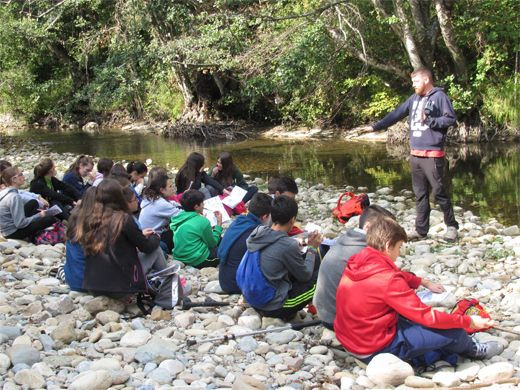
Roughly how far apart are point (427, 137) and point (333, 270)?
3.07 m

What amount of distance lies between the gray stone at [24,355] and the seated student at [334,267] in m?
1.84

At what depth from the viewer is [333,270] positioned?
3967 mm

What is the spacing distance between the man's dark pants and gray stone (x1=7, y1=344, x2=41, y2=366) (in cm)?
446

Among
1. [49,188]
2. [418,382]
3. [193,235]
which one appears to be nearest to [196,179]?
[49,188]

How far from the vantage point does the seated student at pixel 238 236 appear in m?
4.85

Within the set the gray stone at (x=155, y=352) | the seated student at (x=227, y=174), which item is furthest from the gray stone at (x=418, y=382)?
the seated student at (x=227, y=174)

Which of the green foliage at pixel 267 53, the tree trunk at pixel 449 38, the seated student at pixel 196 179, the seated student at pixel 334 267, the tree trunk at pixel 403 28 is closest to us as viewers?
the seated student at pixel 334 267

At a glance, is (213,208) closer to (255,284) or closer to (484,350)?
(255,284)

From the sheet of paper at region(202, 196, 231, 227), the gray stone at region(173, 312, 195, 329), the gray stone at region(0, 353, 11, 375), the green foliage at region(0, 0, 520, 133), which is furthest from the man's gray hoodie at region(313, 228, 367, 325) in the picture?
the green foliage at region(0, 0, 520, 133)

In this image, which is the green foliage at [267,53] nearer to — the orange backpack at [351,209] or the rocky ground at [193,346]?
the orange backpack at [351,209]

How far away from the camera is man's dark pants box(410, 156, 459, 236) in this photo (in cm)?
649

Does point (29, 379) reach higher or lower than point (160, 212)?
lower

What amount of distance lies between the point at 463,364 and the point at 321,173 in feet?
31.5

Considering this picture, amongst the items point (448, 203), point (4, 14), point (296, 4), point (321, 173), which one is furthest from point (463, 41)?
point (4, 14)
